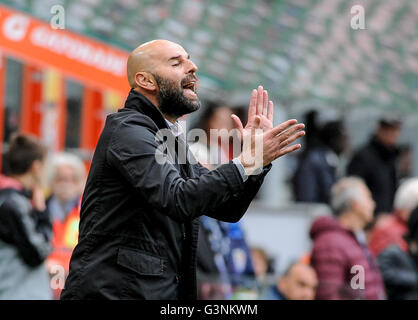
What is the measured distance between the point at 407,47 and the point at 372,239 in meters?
3.59

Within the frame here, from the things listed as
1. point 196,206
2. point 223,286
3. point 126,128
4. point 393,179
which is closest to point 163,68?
point 126,128

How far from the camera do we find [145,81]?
4281 millimetres

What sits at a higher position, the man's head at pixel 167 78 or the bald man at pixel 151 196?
the man's head at pixel 167 78

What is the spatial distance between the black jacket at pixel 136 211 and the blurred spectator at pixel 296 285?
9.74ft

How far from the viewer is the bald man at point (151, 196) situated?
12.8ft

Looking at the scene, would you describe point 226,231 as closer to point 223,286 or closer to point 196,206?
point 223,286

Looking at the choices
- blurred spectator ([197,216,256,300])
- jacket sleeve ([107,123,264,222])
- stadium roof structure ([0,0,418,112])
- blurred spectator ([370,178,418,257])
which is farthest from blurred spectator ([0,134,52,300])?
blurred spectator ([370,178,418,257])

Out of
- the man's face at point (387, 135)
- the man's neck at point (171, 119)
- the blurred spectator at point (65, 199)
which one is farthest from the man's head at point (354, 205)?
the man's neck at point (171, 119)

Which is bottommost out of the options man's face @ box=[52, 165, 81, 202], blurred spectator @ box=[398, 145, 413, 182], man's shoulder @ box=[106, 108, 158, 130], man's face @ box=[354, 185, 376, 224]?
man's shoulder @ box=[106, 108, 158, 130]

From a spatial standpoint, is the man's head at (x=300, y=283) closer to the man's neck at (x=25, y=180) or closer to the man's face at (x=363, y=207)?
the man's face at (x=363, y=207)

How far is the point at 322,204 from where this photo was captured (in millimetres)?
10656

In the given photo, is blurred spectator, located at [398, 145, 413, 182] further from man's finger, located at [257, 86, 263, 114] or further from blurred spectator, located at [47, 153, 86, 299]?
man's finger, located at [257, 86, 263, 114]

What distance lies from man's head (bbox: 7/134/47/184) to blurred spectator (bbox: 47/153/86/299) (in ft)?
3.33

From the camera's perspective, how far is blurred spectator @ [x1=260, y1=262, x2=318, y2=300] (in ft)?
23.0
